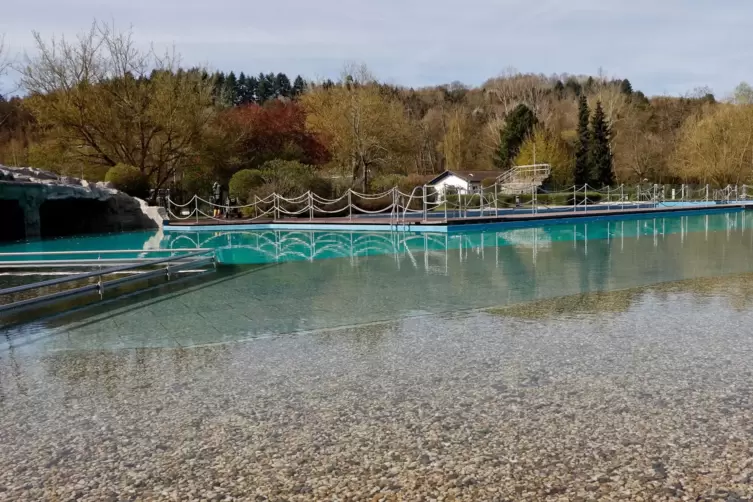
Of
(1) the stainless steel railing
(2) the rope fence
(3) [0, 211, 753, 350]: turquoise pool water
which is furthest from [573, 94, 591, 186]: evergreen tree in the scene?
(1) the stainless steel railing

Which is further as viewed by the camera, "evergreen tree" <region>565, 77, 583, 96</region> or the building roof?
"evergreen tree" <region>565, 77, 583, 96</region>

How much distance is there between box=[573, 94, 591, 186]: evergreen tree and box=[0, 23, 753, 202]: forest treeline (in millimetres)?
95

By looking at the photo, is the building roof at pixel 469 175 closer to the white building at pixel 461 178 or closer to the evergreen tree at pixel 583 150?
the white building at pixel 461 178

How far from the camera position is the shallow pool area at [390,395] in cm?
270

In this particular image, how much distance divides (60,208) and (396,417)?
2172cm

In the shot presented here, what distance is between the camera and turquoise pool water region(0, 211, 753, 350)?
19.1 ft

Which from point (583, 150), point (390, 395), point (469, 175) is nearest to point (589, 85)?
point (583, 150)

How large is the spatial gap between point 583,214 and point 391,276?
1510 centimetres

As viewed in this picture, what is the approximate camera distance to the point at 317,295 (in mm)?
7531

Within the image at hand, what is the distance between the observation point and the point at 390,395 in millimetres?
3744

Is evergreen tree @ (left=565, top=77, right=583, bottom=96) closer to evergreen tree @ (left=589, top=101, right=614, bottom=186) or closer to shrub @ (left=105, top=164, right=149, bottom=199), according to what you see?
evergreen tree @ (left=589, top=101, right=614, bottom=186)

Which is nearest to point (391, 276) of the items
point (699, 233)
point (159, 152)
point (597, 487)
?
point (597, 487)

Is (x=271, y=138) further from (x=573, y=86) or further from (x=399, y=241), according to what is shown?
(x=573, y=86)

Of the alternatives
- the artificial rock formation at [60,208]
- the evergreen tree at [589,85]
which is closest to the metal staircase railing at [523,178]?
the artificial rock formation at [60,208]
